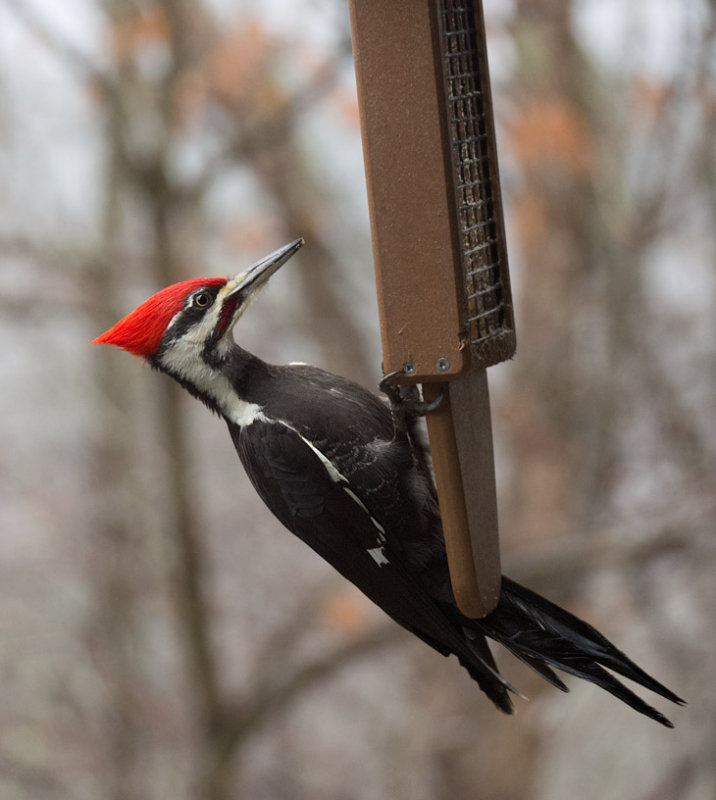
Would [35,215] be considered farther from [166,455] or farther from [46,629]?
[46,629]

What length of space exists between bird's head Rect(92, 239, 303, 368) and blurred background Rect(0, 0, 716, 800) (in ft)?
6.94

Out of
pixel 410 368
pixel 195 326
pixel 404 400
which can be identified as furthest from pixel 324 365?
pixel 410 368

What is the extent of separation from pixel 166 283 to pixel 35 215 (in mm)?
1553

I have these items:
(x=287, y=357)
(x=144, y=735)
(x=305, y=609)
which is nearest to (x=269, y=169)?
(x=287, y=357)

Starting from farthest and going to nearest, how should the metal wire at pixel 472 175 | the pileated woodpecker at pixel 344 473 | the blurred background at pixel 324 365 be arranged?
the blurred background at pixel 324 365
the pileated woodpecker at pixel 344 473
the metal wire at pixel 472 175

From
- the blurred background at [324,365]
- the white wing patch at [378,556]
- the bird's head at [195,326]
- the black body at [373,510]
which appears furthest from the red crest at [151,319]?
the blurred background at [324,365]

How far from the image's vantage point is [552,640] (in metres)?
1.86

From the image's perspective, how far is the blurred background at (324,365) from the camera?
14.3 feet

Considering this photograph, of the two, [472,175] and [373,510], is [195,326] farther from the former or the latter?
[472,175]

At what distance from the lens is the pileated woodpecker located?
189cm

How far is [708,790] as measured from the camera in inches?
155

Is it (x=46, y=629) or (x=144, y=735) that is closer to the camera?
(x=144, y=735)

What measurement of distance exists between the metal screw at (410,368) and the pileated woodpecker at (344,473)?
0.60 feet

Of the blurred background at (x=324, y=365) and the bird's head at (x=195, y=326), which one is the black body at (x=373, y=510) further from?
the blurred background at (x=324, y=365)
